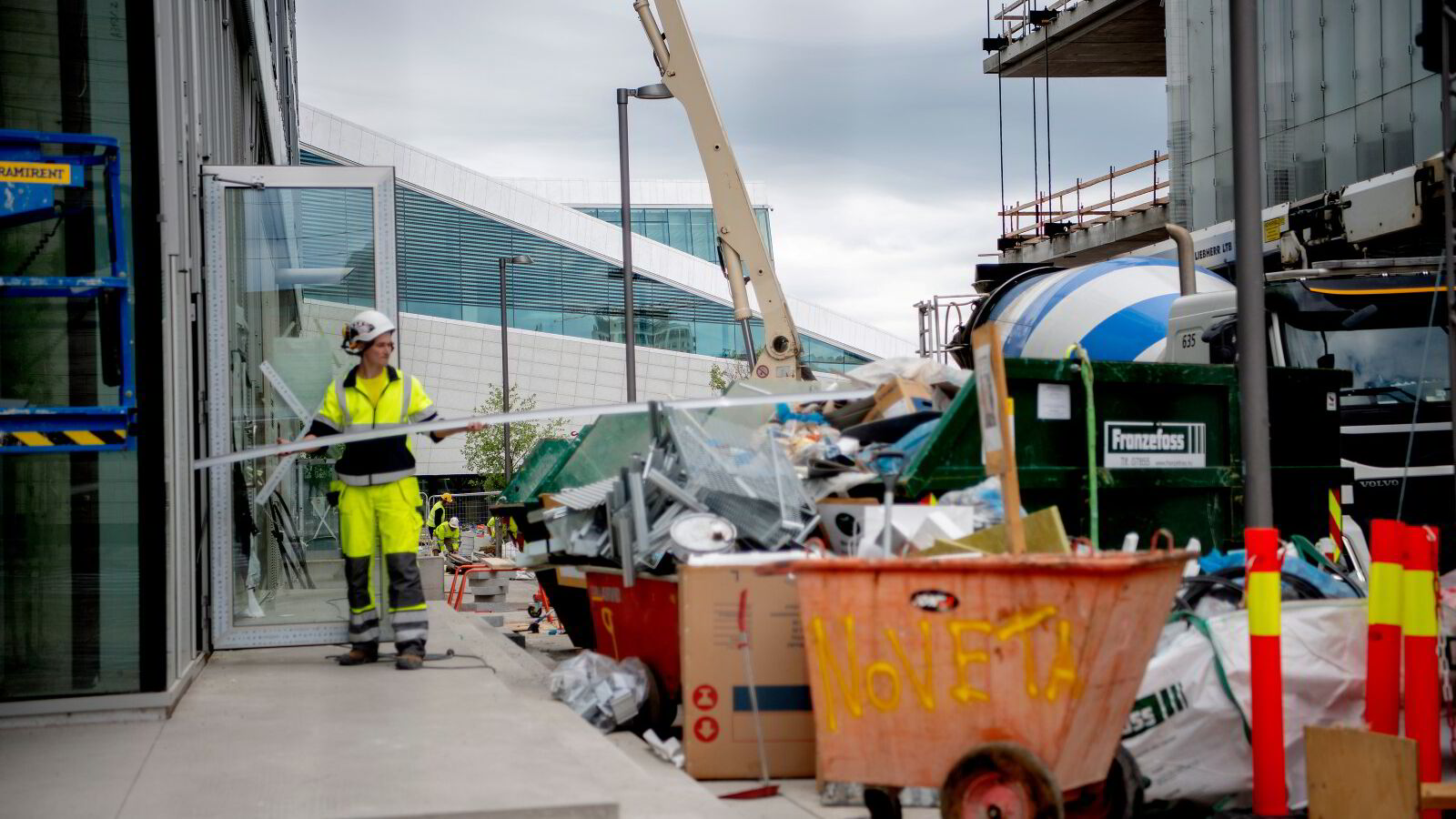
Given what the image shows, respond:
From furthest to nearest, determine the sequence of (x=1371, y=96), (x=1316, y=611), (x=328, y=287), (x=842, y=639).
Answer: (x=1371, y=96) < (x=328, y=287) < (x=1316, y=611) < (x=842, y=639)

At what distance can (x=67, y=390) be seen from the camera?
256 inches

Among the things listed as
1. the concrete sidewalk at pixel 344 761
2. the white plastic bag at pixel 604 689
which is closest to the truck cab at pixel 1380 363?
the white plastic bag at pixel 604 689

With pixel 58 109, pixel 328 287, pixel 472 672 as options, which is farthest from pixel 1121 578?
pixel 328 287

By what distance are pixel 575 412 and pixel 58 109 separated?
105 inches

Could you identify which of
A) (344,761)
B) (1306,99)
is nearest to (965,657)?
(344,761)

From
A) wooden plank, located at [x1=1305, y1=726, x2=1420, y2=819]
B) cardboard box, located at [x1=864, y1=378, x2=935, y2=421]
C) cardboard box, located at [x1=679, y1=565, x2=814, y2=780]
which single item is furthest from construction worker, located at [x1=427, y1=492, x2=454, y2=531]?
wooden plank, located at [x1=1305, y1=726, x2=1420, y2=819]

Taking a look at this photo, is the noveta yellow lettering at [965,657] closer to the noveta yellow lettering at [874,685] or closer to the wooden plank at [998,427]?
the noveta yellow lettering at [874,685]

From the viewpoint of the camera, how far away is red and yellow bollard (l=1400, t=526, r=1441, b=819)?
206 inches

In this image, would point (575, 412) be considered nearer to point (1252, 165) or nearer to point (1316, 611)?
point (1316, 611)

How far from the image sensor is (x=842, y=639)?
491 centimetres

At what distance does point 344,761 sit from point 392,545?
8.50ft

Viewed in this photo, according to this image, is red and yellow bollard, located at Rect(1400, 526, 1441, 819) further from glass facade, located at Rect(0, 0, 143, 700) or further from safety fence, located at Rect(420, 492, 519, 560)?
safety fence, located at Rect(420, 492, 519, 560)

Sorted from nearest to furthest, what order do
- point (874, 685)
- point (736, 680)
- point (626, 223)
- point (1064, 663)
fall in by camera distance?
point (1064, 663) < point (874, 685) < point (736, 680) < point (626, 223)

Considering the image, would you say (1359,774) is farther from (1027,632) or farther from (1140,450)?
(1140,450)
